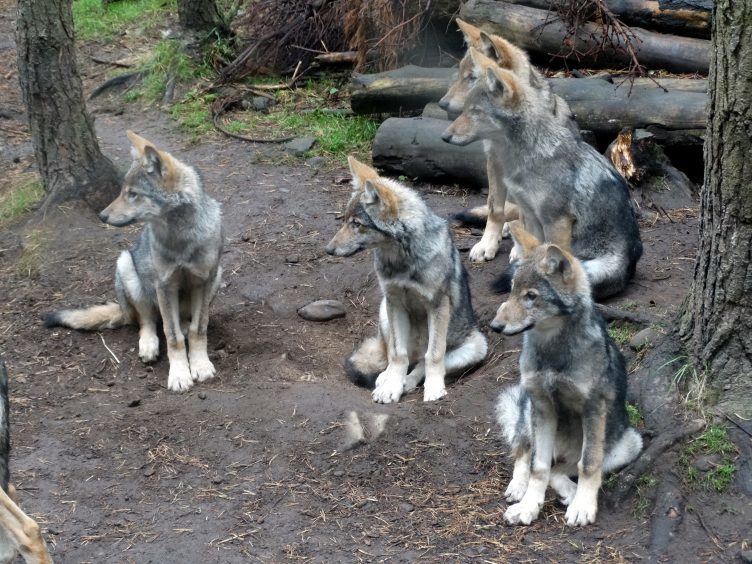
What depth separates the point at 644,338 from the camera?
733 centimetres

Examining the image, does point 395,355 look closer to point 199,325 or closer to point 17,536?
point 199,325

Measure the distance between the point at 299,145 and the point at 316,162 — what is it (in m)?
0.58

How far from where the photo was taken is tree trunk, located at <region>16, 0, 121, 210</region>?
1066 cm

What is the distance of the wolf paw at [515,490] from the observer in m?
6.20

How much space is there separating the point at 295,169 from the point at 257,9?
4.57 m

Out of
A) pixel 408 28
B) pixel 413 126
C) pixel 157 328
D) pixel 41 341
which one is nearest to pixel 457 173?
pixel 413 126

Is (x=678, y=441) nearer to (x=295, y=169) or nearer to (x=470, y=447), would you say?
(x=470, y=447)

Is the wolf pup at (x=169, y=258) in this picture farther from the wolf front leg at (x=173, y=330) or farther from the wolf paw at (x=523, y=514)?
the wolf paw at (x=523, y=514)

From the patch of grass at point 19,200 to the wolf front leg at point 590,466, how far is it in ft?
27.1

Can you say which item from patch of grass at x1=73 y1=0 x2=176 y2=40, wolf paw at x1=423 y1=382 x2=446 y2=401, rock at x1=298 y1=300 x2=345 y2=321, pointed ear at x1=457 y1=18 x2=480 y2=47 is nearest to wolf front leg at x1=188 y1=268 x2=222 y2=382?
rock at x1=298 y1=300 x2=345 y2=321

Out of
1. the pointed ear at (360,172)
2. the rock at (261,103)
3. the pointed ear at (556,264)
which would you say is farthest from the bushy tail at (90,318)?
the rock at (261,103)

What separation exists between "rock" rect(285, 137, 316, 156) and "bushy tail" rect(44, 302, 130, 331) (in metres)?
4.54

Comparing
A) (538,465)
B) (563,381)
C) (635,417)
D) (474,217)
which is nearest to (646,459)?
(635,417)

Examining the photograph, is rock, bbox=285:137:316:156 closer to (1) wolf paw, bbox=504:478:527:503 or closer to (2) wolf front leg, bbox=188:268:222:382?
(2) wolf front leg, bbox=188:268:222:382
